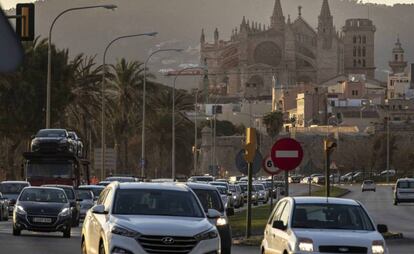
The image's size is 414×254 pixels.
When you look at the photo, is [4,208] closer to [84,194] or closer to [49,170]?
[84,194]

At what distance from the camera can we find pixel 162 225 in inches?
658

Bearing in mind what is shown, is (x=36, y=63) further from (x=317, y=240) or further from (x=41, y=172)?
(x=317, y=240)

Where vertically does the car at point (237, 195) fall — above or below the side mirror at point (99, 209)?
below

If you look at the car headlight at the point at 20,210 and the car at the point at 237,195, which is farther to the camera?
the car at the point at 237,195

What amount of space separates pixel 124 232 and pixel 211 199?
7.63 meters

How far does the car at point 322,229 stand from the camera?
17125 mm

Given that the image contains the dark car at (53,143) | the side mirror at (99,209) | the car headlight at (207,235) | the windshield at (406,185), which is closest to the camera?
the car headlight at (207,235)

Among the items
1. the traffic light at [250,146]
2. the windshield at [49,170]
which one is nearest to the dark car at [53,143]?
the windshield at [49,170]

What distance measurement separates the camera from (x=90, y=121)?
80625 mm

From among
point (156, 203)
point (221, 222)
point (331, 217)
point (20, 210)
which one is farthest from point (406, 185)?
point (156, 203)

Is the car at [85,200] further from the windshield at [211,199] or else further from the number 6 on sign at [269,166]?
the windshield at [211,199]

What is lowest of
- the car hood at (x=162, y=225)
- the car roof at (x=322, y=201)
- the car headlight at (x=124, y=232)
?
the car headlight at (x=124, y=232)

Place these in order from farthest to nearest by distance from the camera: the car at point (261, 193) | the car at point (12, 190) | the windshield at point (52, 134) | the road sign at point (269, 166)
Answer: the car at point (261, 193) → the windshield at point (52, 134) → the car at point (12, 190) → the road sign at point (269, 166)

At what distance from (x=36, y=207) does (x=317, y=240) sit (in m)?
16.8
